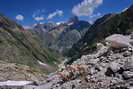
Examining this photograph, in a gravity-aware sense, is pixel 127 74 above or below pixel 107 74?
below

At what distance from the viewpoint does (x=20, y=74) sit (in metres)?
41.1

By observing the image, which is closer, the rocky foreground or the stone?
the stone

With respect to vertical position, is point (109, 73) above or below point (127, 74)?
above

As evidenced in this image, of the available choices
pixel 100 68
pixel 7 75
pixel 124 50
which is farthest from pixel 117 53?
pixel 7 75

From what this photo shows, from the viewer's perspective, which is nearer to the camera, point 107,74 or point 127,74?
point 127,74

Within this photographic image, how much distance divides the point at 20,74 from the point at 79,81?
82.9ft

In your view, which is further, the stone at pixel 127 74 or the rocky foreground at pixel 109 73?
the rocky foreground at pixel 109 73

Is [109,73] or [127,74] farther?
[109,73]

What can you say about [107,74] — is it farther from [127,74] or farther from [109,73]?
[127,74]

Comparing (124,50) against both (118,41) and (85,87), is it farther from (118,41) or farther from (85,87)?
(85,87)

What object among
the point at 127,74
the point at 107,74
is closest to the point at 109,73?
the point at 107,74

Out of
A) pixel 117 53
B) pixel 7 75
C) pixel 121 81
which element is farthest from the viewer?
pixel 7 75

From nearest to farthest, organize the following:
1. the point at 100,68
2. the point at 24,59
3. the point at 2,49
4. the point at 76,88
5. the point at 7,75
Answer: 1. the point at 76,88
2. the point at 100,68
3. the point at 7,75
4. the point at 2,49
5. the point at 24,59

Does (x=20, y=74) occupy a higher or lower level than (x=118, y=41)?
higher
